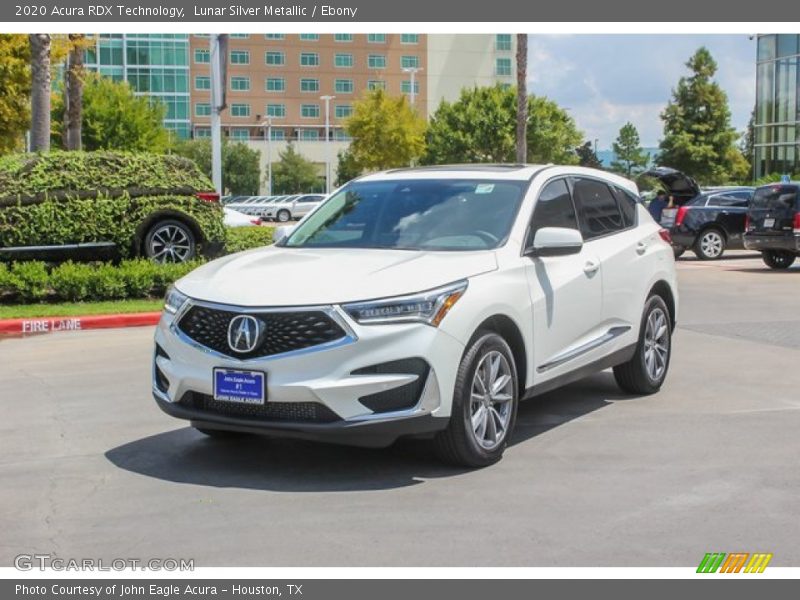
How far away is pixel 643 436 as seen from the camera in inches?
287

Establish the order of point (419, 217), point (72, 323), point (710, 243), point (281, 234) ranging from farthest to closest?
point (710, 243), point (72, 323), point (281, 234), point (419, 217)

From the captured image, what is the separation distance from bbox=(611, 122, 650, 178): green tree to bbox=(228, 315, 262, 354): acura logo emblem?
303 feet

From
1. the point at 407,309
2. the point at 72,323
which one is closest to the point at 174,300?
the point at 407,309

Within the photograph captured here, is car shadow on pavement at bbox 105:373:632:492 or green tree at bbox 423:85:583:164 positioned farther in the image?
green tree at bbox 423:85:583:164

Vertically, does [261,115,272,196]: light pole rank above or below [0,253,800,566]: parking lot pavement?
above

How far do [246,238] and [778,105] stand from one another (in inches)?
1499

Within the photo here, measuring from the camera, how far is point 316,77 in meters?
109

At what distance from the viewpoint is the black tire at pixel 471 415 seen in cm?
608

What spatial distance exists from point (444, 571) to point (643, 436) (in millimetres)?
2985

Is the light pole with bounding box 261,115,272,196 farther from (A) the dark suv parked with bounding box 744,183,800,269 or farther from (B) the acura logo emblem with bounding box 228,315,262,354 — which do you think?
(B) the acura logo emblem with bounding box 228,315,262,354

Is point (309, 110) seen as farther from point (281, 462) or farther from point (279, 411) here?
point (279, 411)

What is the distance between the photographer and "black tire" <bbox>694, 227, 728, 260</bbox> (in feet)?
82.5

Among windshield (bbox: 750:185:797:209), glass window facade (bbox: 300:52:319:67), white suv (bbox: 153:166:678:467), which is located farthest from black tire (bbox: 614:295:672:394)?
glass window facade (bbox: 300:52:319:67)

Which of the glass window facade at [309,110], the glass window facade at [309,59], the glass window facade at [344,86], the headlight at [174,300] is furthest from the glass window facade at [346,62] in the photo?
the headlight at [174,300]
